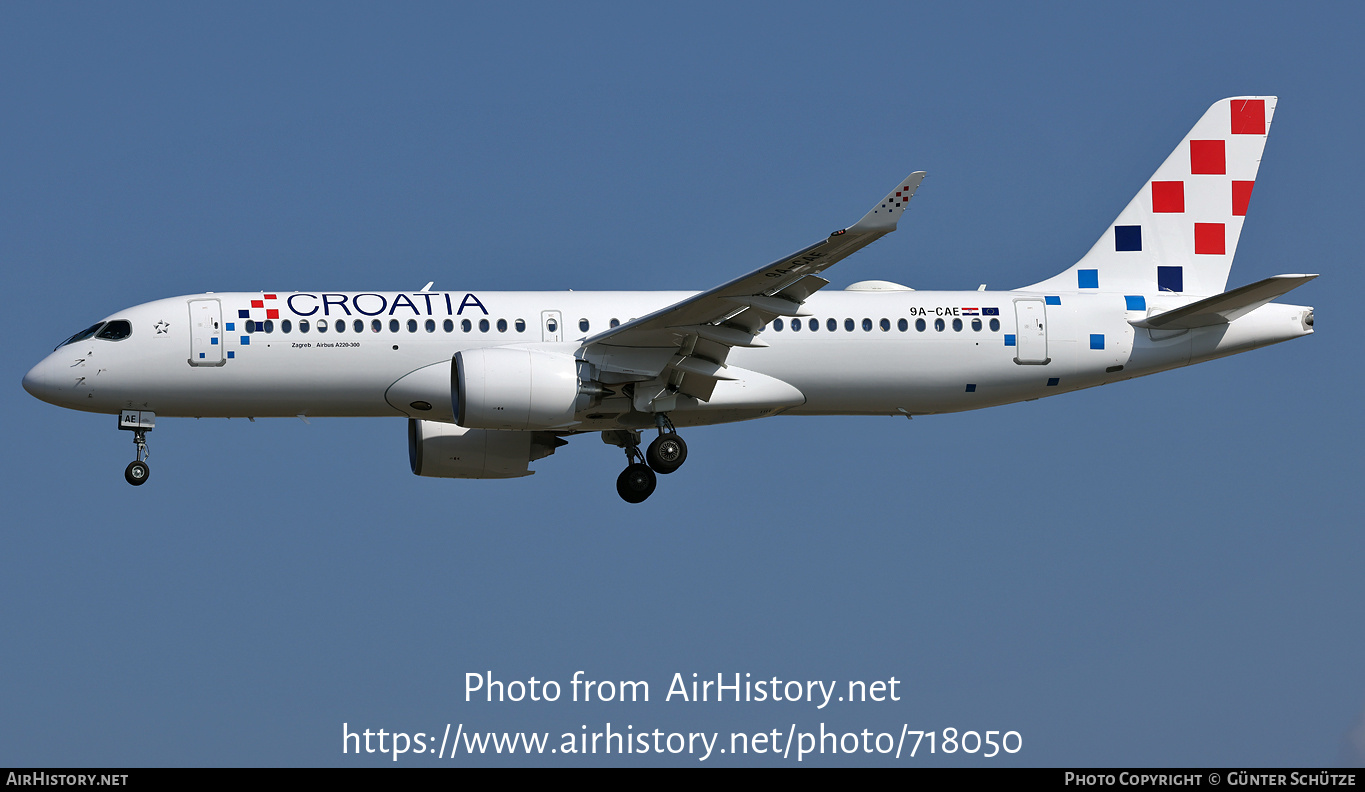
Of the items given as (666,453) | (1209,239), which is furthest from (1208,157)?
(666,453)

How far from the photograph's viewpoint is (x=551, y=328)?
30781mm

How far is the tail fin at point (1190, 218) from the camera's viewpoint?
3388 cm

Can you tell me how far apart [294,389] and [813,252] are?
996cm

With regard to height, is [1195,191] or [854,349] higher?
[1195,191]

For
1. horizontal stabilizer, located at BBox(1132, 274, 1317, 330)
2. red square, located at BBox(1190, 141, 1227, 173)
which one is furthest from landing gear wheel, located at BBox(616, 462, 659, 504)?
red square, located at BBox(1190, 141, 1227, 173)

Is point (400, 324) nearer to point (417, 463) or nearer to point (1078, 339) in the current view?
point (417, 463)

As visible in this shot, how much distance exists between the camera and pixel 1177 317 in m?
32.0

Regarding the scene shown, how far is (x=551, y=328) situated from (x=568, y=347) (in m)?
0.67

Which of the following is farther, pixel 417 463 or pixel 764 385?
pixel 417 463

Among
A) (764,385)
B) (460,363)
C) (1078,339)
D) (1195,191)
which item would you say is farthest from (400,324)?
(1195,191)

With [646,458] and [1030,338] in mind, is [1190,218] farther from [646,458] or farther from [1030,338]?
[646,458]

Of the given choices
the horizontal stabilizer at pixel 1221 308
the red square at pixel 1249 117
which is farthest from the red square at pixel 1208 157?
the horizontal stabilizer at pixel 1221 308

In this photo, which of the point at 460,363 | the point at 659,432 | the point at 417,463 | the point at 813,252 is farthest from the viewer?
the point at 417,463

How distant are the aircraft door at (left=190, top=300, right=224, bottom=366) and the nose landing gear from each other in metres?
1.46
